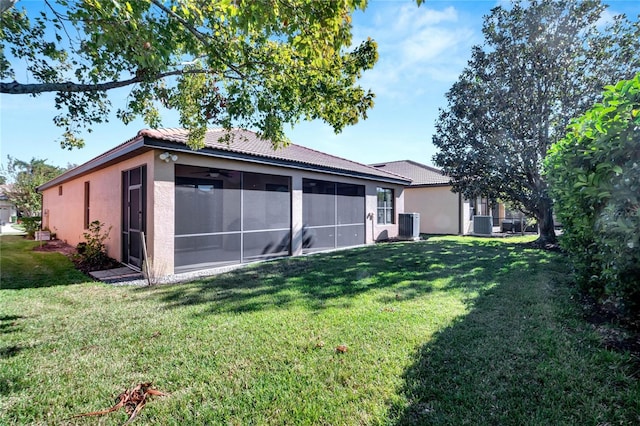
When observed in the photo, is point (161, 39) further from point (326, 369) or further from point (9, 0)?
point (326, 369)

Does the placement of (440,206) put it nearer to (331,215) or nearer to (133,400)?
(331,215)

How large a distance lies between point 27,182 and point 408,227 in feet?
113

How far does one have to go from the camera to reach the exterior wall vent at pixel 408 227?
14.7 meters

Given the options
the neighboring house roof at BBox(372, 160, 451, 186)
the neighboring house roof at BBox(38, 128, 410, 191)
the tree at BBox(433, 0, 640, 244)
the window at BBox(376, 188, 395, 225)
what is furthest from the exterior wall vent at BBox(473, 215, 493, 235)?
the neighboring house roof at BBox(38, 128, 410, 191)

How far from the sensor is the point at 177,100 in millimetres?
7039

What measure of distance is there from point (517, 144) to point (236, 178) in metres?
11.5

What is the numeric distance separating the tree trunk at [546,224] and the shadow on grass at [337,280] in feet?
13.0

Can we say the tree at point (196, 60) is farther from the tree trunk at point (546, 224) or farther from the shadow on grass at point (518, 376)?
the tree trunk at point (546, 224)

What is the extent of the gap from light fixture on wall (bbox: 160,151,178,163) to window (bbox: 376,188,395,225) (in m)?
9.69

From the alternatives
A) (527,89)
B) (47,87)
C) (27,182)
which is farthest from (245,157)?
(27,182)

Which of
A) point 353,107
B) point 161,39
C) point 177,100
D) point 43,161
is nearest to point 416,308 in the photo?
point 353,107

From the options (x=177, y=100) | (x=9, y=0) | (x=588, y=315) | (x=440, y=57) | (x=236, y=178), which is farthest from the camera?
(x=236, y=178)

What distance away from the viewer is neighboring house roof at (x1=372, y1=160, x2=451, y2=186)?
61.9 feet

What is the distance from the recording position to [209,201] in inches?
320
